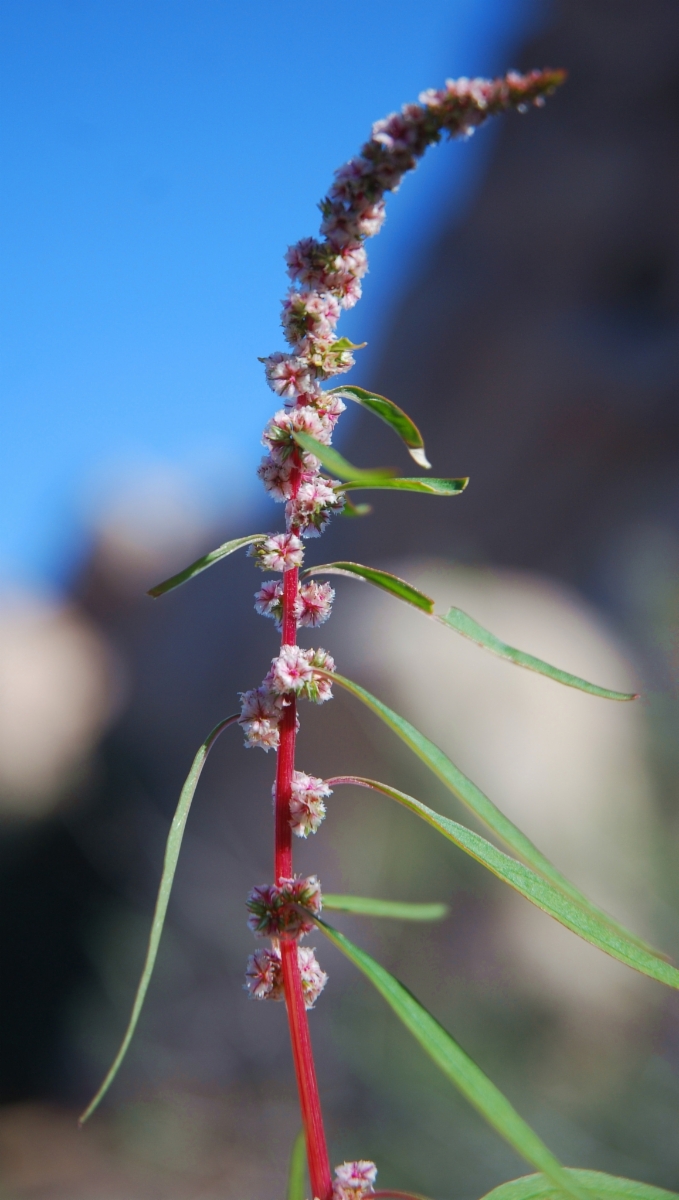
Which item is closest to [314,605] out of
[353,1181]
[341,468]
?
[341,468]

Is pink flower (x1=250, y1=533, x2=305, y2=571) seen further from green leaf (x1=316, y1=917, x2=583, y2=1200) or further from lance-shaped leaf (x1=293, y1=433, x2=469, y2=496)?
green leaf (x1=316, y1=917, x2=583, y2=1200)

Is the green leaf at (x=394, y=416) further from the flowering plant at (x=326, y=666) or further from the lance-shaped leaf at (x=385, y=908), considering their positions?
the lance-shaped leaf at (x=385, y=908)

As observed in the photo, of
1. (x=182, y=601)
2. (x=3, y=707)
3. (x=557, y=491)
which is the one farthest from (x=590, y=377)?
(x=3, y=707)

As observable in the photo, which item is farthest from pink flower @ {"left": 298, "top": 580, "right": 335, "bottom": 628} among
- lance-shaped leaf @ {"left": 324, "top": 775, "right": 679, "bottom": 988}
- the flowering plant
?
lance-shaped leaf @ {"left": 324, "top": 775, "right": 679, "bottom": 988}

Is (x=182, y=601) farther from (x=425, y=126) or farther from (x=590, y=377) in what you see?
(x=425, y=126)

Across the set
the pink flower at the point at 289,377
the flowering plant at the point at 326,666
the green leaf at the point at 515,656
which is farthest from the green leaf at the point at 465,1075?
the pink flower at the point at 289,377

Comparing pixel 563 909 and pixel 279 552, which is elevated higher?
pixel 279 552

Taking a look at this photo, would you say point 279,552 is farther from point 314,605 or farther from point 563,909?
point 563,909
